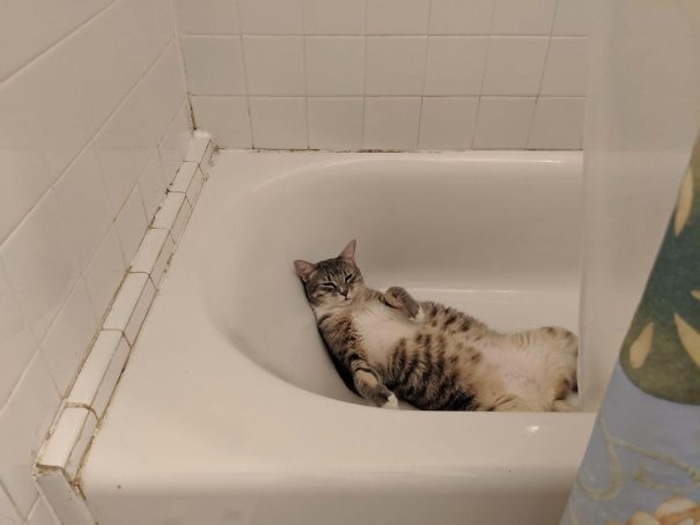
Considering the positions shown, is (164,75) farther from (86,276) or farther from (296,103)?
(86,276)

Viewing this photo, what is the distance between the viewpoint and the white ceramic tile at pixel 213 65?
1.19 meters

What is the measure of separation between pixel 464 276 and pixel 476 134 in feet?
1.21

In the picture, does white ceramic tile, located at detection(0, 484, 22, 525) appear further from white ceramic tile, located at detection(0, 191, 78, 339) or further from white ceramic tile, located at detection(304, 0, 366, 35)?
white ceramic tile, located at detection(304, 0, 366, 35)

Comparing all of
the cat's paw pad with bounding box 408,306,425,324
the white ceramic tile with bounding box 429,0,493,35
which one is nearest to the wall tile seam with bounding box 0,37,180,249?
the white ceramic tile with bounding box 429,0,493,35

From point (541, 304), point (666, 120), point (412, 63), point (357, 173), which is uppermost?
point (666, 120)

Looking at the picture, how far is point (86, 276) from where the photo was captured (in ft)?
2.57

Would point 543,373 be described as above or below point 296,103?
below

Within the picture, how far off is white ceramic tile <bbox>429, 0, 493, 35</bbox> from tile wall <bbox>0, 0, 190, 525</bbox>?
0.58 m

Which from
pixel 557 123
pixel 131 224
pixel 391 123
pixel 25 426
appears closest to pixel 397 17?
pixel 391 123

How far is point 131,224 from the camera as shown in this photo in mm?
941

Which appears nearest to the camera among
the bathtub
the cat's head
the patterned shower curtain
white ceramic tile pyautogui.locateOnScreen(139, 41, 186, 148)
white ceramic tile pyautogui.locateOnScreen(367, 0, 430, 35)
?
the patterned shower curtain

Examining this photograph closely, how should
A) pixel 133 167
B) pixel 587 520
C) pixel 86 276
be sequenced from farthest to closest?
pixel 133 167
pixel 86 276
pixel 587 520

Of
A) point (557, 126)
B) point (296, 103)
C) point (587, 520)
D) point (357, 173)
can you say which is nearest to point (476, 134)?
point (557, 126)

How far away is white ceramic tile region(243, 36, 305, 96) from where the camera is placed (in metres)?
1.19
